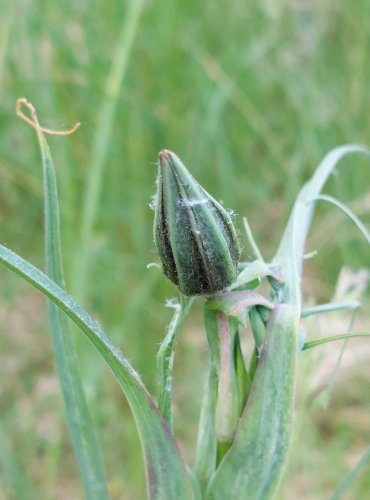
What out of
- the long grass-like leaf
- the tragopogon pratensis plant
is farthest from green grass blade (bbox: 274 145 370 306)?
the long grass-like leaf

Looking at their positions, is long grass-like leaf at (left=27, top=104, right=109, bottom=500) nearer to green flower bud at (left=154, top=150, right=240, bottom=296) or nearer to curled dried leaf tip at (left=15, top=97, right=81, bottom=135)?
curled dried leaf tip at (left=15, top=97, right=81, bottom=135)

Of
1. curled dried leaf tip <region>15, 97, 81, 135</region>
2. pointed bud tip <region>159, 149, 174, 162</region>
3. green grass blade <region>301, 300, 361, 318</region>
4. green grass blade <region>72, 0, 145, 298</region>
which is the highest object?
green grass blade <region>72, 0, 145, 298</region>

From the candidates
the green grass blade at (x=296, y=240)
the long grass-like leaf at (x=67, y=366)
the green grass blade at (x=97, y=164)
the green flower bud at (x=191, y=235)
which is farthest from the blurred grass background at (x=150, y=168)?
the green flower bud at (x=191, y=235)

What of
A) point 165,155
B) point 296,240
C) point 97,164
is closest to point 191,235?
point 165,155

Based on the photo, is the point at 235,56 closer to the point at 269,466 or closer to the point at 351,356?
the point at 351,356

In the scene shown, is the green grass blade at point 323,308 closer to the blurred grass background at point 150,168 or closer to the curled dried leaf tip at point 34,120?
the curled dried leaf tip at point 34,120
